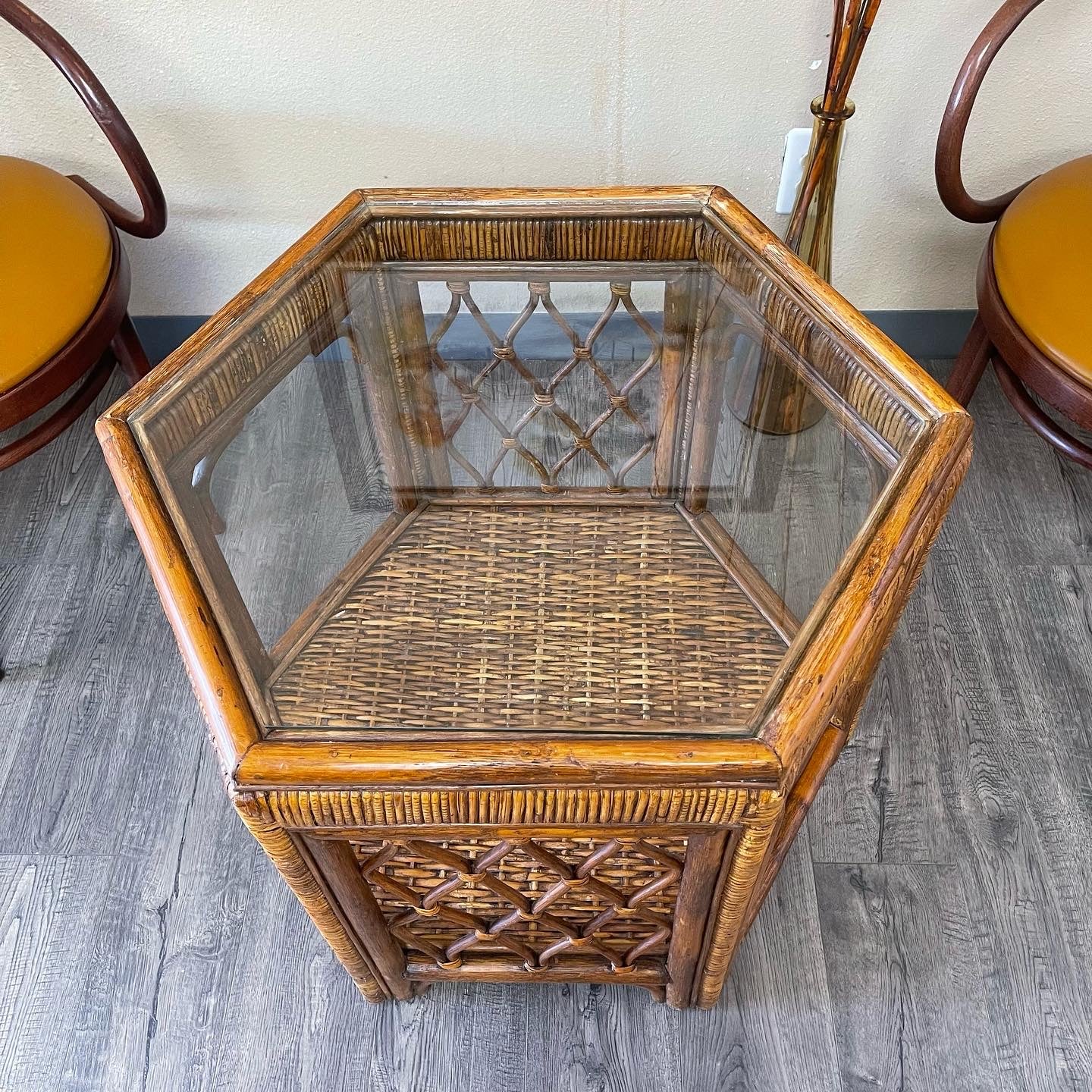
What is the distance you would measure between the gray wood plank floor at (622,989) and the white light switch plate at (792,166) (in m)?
0.61

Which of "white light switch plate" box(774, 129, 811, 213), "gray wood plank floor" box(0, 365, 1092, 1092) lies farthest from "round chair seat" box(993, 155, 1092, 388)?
"gray wood plank floor" box(0, 365, 1092, 1092)

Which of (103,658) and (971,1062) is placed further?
(103,658)

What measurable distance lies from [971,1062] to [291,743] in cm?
83

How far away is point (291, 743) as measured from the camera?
0.58 m

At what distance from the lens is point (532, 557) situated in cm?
91

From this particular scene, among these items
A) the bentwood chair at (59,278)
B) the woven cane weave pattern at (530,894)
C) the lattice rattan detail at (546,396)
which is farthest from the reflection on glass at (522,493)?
the bentwood chair at (59,278)

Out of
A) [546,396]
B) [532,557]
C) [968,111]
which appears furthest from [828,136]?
[532,557]

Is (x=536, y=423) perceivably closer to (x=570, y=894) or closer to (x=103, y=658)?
(x=570, y=894)

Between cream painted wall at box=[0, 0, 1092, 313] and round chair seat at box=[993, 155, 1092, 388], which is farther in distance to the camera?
cream painted wall at box=[0, 0, 1092, 313]

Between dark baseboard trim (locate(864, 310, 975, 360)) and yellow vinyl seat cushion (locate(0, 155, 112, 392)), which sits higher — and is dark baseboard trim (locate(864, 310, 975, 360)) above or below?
below

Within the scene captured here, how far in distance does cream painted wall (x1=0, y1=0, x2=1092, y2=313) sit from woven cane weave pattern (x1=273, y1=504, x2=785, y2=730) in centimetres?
67

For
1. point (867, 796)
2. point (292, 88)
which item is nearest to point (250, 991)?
point (867, 796)

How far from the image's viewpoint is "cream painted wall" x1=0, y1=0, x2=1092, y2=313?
1.20m

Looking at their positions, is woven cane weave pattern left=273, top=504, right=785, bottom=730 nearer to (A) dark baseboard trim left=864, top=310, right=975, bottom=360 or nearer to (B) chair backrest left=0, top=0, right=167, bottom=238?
(B) chair backrest left=0, top=0, right=167, bottom=238
